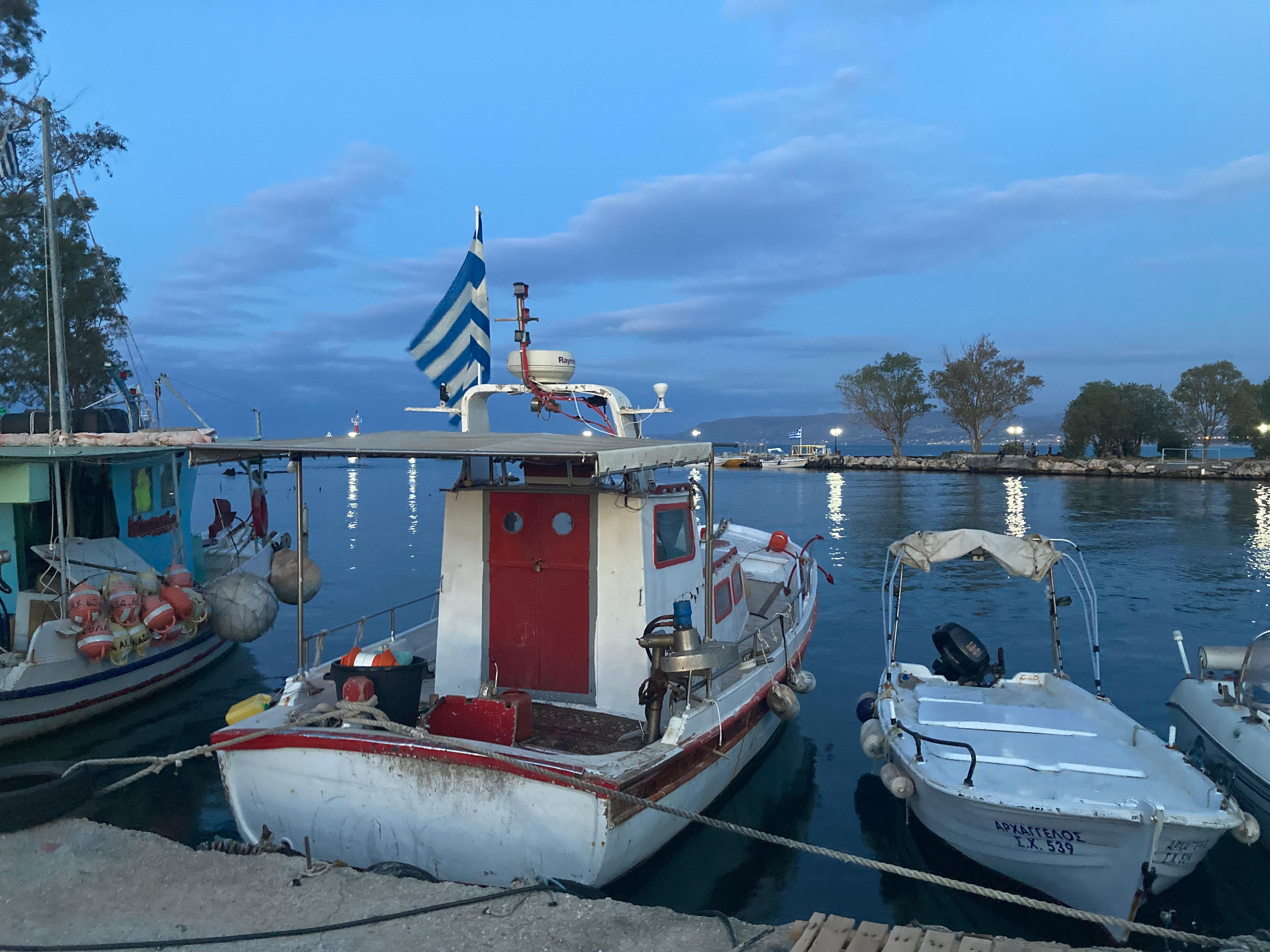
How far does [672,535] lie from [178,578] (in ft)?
31.8

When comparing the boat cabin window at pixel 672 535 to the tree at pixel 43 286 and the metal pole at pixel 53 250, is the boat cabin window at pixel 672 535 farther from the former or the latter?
the tree at pixel 43 286

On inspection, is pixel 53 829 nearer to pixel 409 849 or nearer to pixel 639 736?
pixel 409 849

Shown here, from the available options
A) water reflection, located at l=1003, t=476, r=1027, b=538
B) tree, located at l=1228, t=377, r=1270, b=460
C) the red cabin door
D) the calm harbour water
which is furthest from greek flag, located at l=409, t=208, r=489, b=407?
tree, located at l=1228, t=377, r=1270, b=460

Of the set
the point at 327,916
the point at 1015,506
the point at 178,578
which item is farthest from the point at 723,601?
the point at 1015,506

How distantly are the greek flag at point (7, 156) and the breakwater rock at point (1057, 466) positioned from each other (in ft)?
236

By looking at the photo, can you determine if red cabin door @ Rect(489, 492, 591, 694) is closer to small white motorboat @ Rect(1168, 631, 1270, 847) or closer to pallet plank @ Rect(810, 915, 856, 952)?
pallet plank @ Rect(810, 915, 856, 952)

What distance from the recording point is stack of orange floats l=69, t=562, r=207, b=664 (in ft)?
37.8

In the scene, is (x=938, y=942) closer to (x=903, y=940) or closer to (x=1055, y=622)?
(x=903, y=940)

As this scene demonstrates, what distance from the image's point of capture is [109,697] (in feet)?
40.5

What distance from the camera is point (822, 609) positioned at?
20.1 meters

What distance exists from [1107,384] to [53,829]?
88286mm

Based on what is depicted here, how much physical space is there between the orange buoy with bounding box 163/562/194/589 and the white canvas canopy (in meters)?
11.7

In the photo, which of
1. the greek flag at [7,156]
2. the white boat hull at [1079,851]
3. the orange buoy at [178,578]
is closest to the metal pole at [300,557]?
the white boat hull at [1079,851]

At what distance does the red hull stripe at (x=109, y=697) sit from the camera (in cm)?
1106
